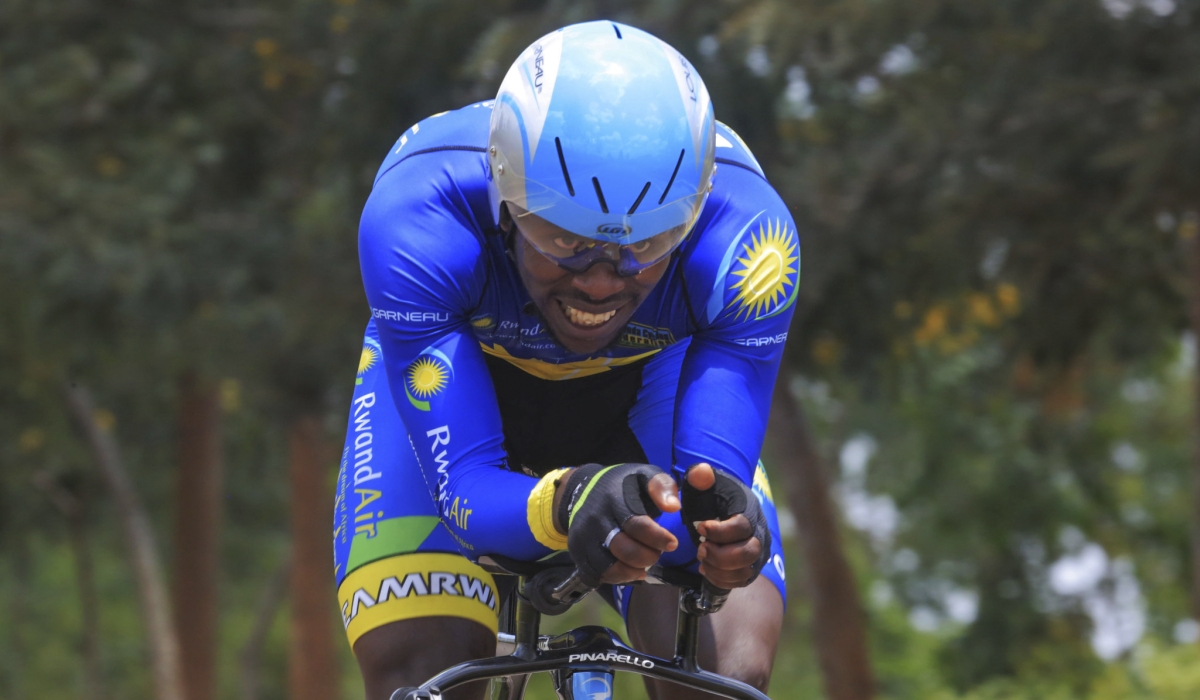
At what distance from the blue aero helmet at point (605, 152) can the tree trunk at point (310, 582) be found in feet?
39.9

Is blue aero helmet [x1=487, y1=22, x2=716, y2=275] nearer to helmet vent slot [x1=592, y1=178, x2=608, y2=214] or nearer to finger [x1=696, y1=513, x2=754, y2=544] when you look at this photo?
helmet vent slot [x1=592, y1=178, x2=608, y2=214]

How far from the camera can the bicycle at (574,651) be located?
2771 mm

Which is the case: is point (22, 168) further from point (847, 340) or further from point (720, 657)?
point (720, 657)

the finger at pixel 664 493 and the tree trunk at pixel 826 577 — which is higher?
the tree trunk at pixel 826 577

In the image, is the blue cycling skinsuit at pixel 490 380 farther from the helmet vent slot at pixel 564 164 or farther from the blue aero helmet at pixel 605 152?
the helmet vent slot at pixel 564 164

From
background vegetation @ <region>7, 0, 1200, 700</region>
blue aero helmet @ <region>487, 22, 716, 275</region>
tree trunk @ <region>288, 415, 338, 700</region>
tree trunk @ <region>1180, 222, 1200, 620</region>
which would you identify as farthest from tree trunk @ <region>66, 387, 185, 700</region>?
blue aero helmet @ <region>487, 22, 716, 275</region>

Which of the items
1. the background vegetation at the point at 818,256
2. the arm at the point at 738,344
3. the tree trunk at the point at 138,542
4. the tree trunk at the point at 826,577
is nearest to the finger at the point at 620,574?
the arm at the point at 738,344

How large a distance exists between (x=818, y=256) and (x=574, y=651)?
19.5ft

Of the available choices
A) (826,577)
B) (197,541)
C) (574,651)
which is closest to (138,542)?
(197,541)

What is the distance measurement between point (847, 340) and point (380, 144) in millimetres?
3295

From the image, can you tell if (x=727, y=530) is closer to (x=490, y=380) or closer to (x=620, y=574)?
(x=620, y=574)

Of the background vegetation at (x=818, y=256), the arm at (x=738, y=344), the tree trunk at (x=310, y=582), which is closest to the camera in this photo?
the arm at (x=738, y=344)

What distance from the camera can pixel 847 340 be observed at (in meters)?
9.39

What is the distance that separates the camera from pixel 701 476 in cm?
258
